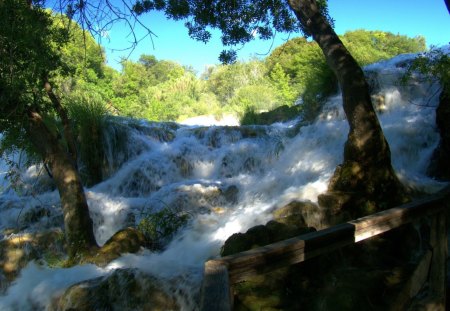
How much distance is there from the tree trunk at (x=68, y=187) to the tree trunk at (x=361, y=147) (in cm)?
371

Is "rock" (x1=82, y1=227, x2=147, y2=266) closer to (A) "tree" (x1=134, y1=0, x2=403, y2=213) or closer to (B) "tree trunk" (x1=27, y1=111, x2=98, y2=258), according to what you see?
(B) "tree trunk" (x1=27, y1=111, x2=98, y2=258)

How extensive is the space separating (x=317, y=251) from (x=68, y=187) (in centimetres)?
428

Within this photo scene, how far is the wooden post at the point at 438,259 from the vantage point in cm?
316

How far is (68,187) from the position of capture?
221 inches

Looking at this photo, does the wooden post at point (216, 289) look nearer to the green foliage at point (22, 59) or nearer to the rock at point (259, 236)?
the rock at point (259, 236)

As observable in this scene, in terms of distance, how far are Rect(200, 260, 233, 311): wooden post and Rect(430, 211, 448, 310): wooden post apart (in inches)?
85.1

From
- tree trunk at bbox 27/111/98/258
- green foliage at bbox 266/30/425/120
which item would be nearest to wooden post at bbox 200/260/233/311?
tree trunk at bbox 27/111/98/258

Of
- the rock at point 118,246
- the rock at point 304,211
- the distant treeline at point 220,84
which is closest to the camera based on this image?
the rock at point 118,246

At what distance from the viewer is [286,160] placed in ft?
32.0

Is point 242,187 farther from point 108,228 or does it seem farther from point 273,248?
point 273,248

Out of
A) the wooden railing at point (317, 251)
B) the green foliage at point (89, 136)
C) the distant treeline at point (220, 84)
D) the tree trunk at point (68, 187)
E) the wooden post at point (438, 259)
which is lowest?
the wooden post at point (438, 259)

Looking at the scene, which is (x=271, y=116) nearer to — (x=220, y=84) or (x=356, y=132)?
(x=356, y=132)

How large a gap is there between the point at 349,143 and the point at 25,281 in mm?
4928

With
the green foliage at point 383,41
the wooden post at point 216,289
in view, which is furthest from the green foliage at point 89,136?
the green foliage at point 383,41
